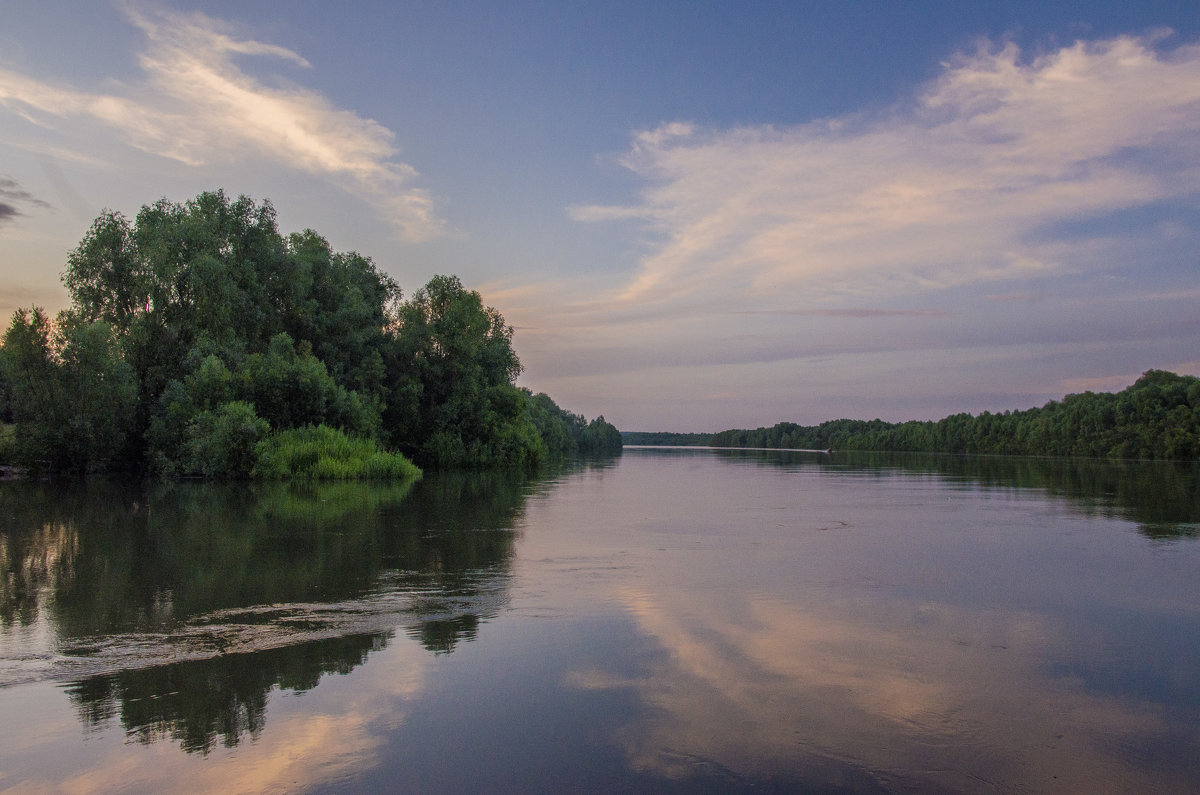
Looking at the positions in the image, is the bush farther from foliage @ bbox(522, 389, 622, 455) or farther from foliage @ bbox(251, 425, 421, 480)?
foliage @ bbox(522, 389, 622, 455)

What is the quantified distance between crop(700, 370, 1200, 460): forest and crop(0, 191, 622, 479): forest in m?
83.8

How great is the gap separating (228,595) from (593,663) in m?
5.04

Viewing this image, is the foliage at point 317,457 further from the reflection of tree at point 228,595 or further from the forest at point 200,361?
the reflection of tree at point 228,595

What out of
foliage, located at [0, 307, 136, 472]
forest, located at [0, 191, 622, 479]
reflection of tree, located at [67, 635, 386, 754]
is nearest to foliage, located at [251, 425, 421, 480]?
forest, located at [0, 191, 622, 479]

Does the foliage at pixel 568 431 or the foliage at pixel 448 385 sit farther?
the foliage at pixel 568 431

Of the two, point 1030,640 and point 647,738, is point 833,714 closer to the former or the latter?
point 647,738

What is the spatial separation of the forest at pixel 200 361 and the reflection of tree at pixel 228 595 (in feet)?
47.1

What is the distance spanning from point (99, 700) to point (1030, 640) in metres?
8.14

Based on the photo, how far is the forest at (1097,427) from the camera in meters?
79.8

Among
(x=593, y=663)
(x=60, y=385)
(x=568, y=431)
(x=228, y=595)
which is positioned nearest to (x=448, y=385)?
(x=60, y=385)

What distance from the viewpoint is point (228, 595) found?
28.9 feet

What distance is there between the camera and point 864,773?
4.27m

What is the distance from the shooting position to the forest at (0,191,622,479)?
33.1 meters

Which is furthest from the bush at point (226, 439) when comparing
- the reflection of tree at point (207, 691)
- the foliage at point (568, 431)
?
the foliage at point (568, 431)
